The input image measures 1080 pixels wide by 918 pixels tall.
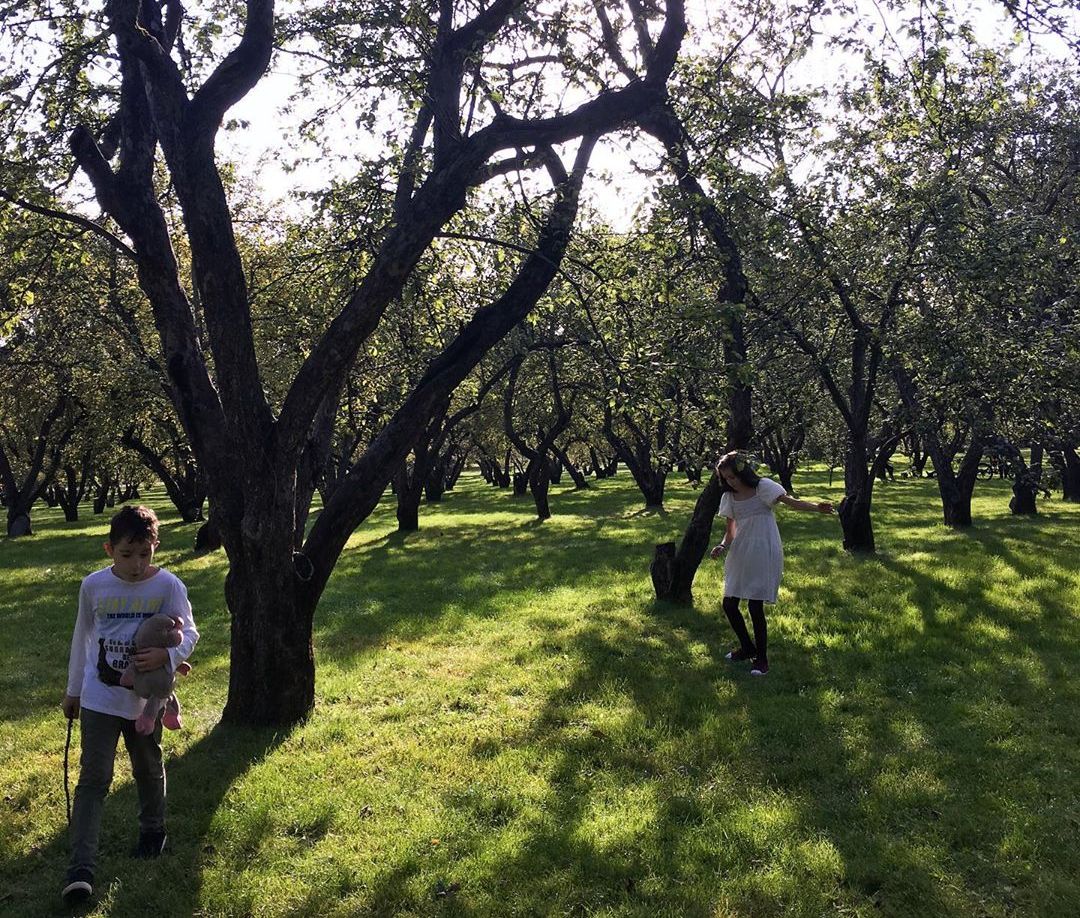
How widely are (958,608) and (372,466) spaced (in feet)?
26.4

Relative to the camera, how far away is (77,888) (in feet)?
13.1

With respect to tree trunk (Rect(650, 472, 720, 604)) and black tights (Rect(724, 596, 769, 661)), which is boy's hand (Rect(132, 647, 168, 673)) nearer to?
black tights (Rect(724, 596, 769, 661))

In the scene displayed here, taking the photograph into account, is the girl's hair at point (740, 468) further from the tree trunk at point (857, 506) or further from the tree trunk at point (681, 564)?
the tree trunk at point (857, 506)

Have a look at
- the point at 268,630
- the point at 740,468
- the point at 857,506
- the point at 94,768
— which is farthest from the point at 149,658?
the point at 857,506

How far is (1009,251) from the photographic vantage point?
9711 mm

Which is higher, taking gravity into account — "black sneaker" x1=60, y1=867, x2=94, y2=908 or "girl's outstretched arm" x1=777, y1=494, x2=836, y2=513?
"girl's outstretched arm" x1=777, y1=494, x2=836, y2=513

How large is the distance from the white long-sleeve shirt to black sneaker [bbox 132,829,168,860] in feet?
2.77

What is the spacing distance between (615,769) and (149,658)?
3.26 metres

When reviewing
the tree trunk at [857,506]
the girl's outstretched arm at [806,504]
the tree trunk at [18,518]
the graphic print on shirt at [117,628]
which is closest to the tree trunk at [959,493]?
the tree trunk at [857,506]

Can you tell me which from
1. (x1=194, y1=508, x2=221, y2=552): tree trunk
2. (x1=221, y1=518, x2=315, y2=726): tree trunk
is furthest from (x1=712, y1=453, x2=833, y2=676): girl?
(x1=194, y1=508, x2=221, y2=552): tree trunk

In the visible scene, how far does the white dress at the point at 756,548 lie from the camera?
293 inches

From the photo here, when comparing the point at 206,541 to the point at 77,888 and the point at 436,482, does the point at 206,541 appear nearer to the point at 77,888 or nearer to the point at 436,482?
the point at 77,888

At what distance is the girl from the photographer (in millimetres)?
7426

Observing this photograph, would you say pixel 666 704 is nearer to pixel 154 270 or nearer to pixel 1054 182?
pixel 154 270
